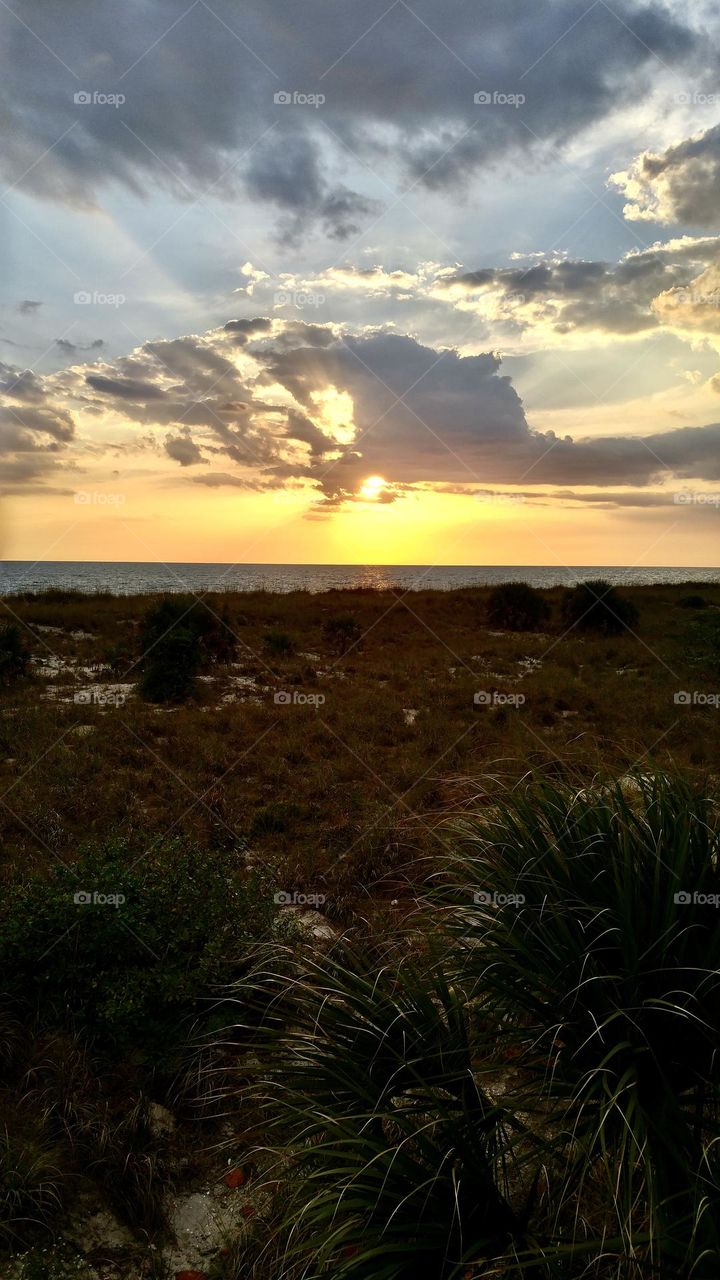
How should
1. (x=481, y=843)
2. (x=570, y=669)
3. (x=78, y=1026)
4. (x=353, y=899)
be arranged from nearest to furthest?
(x=481, y=843)
(x=78, y=1026)
(x=353, y=899)
(x=570, y=669)

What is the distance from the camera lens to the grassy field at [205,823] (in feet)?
12.5

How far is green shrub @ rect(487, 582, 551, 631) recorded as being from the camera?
29547 mm

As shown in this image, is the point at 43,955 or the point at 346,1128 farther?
the point at 43,955

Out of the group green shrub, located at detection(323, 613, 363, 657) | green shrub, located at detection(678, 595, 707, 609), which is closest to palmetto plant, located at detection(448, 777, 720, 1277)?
green shrub, located at detection(323, 613, 363, 657)

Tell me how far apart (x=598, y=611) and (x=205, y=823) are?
864 inches

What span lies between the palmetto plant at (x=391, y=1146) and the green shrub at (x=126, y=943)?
1209 millimetres

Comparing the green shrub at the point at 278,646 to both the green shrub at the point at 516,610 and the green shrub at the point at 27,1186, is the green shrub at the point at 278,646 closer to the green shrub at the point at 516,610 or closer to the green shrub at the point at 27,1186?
the green shrub at the point at 516,610

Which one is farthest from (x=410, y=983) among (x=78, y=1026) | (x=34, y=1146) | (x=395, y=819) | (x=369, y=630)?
(x=369, y=630)

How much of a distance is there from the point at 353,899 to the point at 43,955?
2.69m

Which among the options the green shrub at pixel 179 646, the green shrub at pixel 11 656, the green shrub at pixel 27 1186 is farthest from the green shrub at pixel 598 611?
the green shrub at pixel 27 1186

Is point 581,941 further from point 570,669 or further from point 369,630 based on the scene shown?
point 369,630

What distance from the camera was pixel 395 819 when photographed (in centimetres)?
832

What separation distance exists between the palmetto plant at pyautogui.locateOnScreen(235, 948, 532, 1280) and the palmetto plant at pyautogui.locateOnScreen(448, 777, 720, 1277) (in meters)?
0.22

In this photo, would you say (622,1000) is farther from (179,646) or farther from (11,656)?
(11,656)
